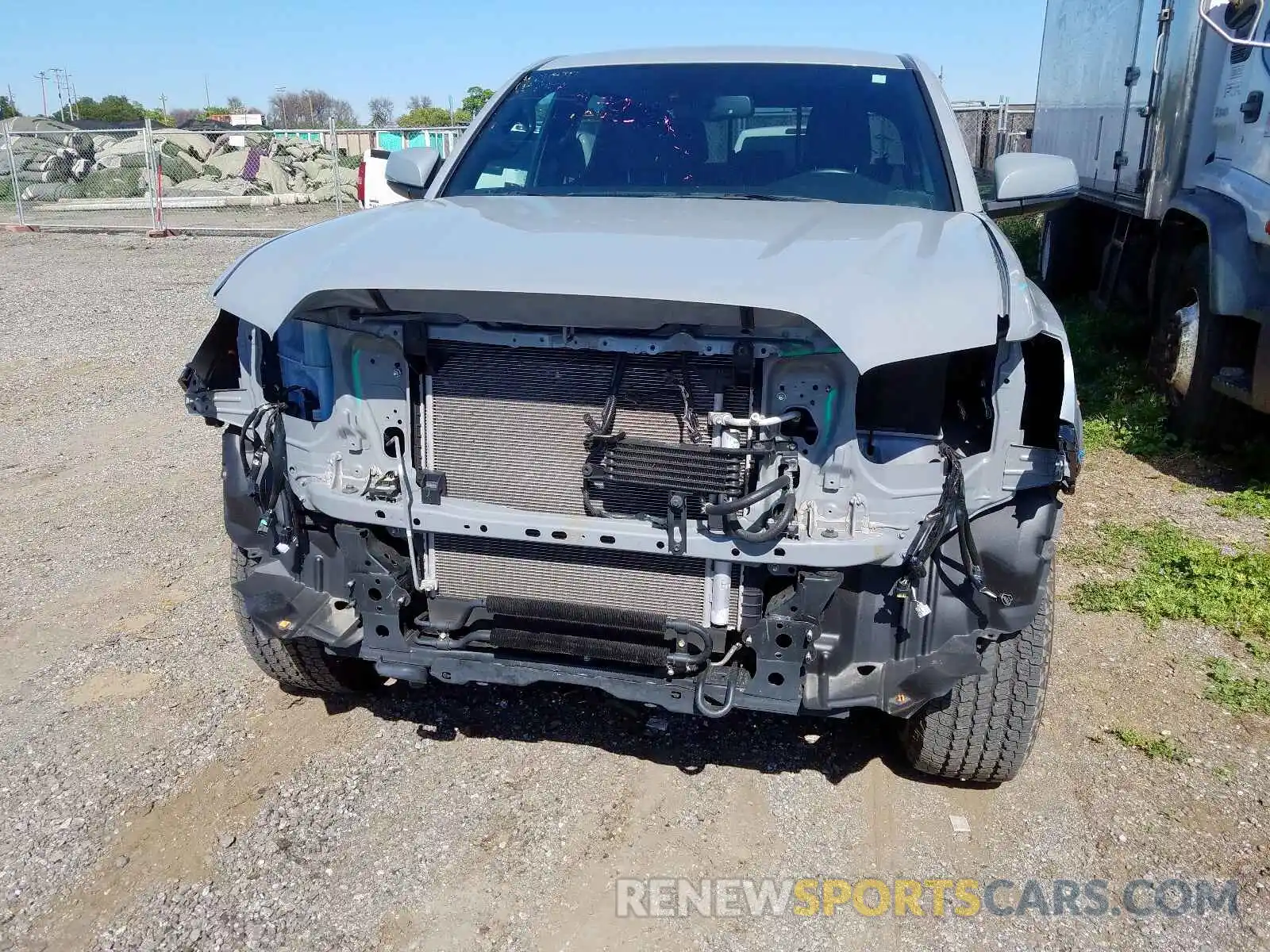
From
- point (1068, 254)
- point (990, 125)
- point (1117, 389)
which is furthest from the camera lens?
point (990, 125)

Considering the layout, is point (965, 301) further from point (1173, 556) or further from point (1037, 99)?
point (1037, 99)

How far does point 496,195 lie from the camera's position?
3.63 m

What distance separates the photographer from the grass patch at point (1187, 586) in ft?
13.2

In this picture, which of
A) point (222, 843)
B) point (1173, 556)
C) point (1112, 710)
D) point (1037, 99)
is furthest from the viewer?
point (1037, 99)

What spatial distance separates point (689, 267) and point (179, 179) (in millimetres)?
26251

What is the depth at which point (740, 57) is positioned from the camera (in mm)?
3967

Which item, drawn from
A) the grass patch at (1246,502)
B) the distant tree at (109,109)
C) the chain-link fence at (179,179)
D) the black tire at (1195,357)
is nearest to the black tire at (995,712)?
the grass patch at (1246,502)

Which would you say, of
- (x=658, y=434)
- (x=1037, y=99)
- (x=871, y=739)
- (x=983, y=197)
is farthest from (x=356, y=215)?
(x=1037, y=99)

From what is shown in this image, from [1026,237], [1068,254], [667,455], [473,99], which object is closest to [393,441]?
[667,455]

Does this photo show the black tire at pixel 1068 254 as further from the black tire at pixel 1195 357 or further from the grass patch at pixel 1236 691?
the grass patch at pixel 1236 691

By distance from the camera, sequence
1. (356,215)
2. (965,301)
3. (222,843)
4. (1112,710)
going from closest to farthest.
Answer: (965,301), (222,843), (356,215), (1112,710)

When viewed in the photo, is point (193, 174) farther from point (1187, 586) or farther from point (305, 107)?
point (305, 107)

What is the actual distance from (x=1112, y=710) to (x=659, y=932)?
6.12 feet

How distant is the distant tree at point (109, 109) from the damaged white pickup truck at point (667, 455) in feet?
225
